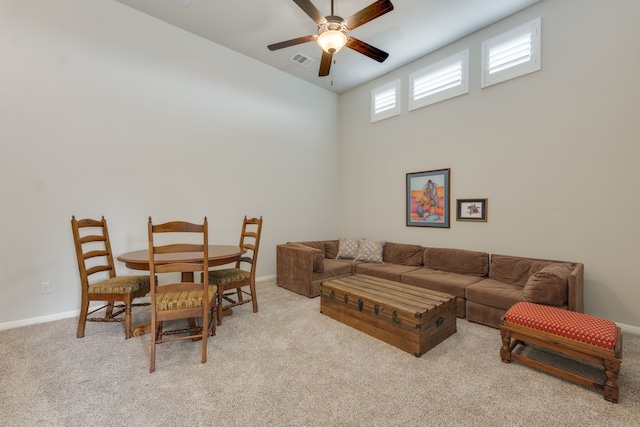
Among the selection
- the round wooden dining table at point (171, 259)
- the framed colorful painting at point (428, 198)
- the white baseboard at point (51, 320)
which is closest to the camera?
the round wooden dining table at point (171, 259)

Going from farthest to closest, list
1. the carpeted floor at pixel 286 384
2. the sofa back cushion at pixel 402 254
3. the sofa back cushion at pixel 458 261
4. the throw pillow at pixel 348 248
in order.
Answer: the throw pillow at pixel 348 248 → the sofa back cushion at pixel 402 254 → the sofa back cushion at pixel 458 261 → the carpeted floor at pixel 286 384

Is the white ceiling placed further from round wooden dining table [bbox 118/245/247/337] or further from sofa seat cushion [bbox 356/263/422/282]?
sofa seat cushion [bbox 356/263/422/282]

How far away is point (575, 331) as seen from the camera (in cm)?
195

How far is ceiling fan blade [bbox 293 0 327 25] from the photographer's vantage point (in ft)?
7.86

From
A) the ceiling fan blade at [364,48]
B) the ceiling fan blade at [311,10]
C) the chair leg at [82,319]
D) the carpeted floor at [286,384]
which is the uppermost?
the ceiling fan blade at [311,10]

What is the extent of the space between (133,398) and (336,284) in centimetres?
204

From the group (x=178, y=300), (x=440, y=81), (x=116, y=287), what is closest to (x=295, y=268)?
(x=178, y=300)

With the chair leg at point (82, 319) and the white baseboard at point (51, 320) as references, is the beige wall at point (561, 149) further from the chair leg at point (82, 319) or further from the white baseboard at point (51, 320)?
the chair leg at point (82, 319)

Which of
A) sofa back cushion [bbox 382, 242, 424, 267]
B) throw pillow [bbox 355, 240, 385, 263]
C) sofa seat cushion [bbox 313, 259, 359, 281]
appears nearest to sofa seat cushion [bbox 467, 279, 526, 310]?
sofa back cushion [bbox 382, 242, 424, 267]

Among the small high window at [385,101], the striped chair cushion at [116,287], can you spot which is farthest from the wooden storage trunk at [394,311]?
the small high window at [385,101]

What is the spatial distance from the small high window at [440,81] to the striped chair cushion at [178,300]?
13.7ft

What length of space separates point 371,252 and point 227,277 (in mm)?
2488

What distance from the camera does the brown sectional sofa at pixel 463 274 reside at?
2.54 m

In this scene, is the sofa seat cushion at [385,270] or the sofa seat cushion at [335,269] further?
the sofa seat cushion at [335,269]
